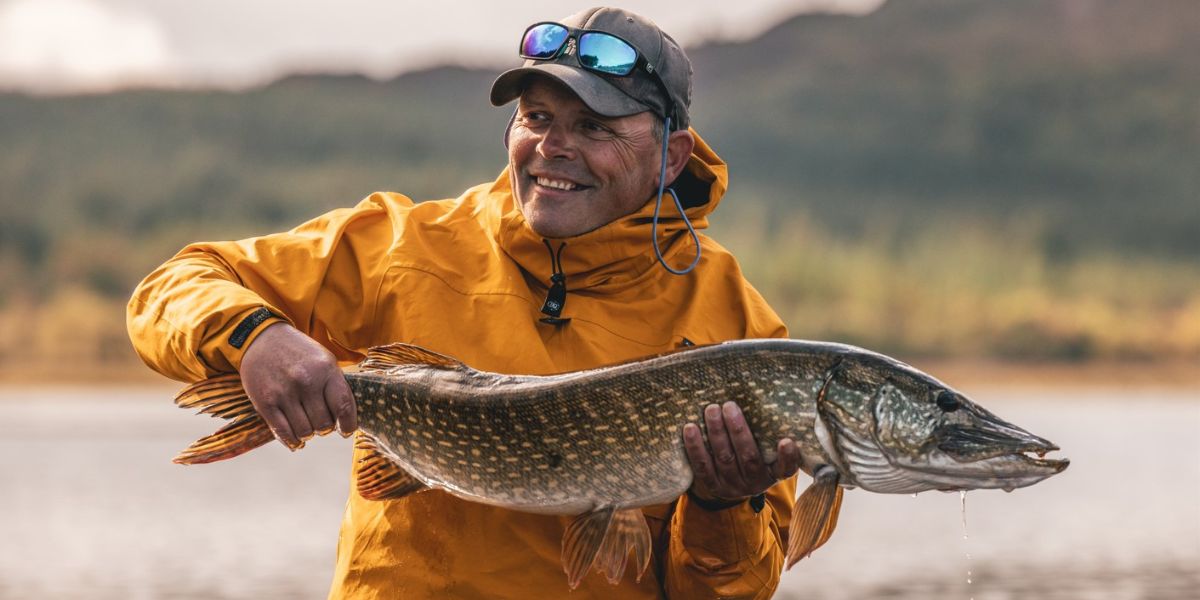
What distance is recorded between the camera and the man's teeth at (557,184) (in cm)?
401

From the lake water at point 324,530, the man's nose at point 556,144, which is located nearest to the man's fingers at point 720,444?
the man's nose at point 556,144

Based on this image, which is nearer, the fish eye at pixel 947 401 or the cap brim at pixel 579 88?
the fish eye at pixel 947 401

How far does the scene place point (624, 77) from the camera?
4086 mm

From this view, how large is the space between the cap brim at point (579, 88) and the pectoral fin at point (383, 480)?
40.4 inches

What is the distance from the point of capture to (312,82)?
130 meters

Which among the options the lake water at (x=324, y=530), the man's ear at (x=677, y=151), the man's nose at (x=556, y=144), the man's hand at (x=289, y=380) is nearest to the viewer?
the man's hand at (x=289, y=380)

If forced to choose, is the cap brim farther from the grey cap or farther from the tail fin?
the tail fin

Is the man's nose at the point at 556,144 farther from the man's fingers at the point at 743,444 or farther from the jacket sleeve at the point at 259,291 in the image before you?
the man's fingers at the point at 743,444

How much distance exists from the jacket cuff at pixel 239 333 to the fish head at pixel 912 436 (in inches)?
52.8

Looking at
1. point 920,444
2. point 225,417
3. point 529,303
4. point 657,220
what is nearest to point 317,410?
point 225,417

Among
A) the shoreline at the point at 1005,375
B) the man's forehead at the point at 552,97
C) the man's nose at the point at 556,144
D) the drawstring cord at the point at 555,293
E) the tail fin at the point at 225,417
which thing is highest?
the man's forehead at the point at 552,97

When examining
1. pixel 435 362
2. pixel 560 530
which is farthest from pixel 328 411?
pixel 560 530

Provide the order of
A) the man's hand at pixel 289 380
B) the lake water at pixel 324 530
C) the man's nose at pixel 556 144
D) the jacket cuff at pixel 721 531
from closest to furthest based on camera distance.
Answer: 1. the man's hand at pixel 289 380
2. the jacket cuff at pixel 721 531
3. the man's nose at pixel 556 144
4. the lake water at pixel 324 530

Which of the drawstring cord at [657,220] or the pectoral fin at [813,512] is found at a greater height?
the drawstring cord at [657,220]
